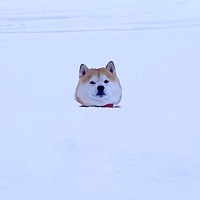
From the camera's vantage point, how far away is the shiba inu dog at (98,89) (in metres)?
2.26

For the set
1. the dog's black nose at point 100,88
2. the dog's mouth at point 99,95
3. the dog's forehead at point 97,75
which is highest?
the dog's forehead at point 97,75

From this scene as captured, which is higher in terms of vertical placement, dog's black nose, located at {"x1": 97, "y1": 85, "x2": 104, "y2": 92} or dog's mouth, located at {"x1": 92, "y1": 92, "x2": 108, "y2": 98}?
dog's black nose, located at {"x1": 97, "y1": 85, "x2": 104, "y2": 92}

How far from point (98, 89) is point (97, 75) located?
8 cm

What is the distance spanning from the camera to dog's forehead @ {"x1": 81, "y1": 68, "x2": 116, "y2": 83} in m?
2.31

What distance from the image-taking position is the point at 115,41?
15.0 ft

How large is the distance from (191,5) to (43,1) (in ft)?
9.41

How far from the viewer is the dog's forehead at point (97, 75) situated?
7.56 ft

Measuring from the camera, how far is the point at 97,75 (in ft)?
7.58

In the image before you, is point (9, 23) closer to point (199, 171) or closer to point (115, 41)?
point (115, 41)

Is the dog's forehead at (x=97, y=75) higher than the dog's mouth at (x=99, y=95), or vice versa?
the dog's forehead at (x=97, y=75)

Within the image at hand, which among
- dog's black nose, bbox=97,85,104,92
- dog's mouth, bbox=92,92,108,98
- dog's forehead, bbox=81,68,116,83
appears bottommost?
dog's mouth, bbox=92,92,108,98

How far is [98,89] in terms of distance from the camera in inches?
88.8

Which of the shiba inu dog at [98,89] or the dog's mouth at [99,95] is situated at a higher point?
the shiba inu dog at [98,89]

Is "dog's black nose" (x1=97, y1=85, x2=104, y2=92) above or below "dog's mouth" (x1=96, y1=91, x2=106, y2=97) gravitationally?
above
